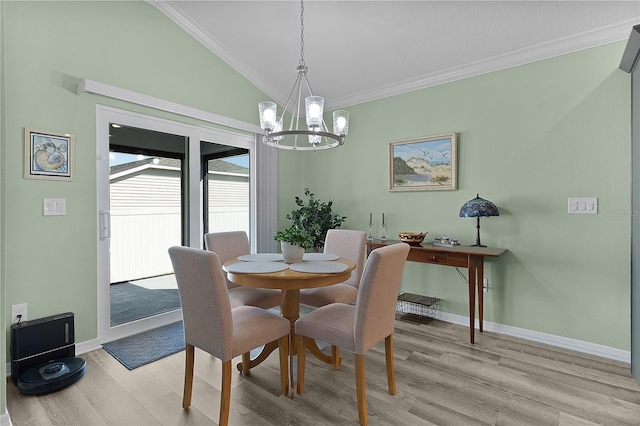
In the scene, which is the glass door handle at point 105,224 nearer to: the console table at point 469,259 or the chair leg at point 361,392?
the chair leg at point 361,392

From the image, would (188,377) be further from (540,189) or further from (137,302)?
(540,189)

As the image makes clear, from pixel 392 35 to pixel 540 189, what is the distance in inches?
75.3

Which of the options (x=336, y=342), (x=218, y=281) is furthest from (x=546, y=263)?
(x=218, y=281)

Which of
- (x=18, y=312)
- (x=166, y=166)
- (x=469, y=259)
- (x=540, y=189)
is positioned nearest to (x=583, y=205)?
(x=540, y=189)

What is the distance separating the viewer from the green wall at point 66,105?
7.57ft

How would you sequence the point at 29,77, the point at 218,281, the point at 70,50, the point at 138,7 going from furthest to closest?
the point at 138,7
the point at 70,50
the point at 29,77
the point at 218,281

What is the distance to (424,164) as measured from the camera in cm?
351

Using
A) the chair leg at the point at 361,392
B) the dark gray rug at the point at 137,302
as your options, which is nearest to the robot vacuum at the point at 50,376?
the dark gray rug at the point at 137,302

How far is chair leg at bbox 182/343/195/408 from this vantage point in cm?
188

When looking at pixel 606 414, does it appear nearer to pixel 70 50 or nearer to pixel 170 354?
pixel 170 354

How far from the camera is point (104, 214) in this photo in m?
2.78

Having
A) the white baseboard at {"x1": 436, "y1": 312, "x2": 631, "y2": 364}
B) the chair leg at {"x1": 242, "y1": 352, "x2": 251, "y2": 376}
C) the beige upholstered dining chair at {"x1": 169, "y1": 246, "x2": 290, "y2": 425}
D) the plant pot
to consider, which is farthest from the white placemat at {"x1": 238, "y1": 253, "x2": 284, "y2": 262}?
the white baseboard at {"x1": 436, "y1": 312, "x2": 631, "y2": 364}

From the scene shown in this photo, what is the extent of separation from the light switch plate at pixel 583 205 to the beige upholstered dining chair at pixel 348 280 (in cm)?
174

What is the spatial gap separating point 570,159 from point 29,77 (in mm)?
4249
